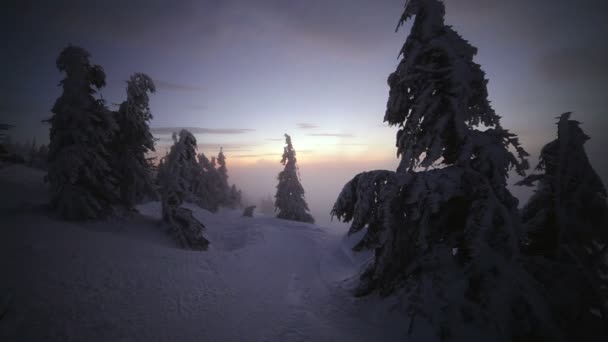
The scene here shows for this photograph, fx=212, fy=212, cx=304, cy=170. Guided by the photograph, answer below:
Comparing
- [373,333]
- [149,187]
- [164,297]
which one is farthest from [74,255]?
[373,333]

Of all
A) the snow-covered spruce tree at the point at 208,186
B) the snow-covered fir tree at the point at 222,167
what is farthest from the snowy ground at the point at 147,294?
the snow-covered fir tree at the point at 222,167

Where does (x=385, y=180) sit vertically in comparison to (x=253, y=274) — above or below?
above

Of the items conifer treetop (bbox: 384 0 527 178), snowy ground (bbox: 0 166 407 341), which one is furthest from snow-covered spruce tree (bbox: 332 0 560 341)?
snowy ground (bbox: 0 166 407 341)

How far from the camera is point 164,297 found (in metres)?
6.46

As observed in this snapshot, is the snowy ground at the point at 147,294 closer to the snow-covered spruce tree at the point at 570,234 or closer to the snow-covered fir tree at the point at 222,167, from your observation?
the snow-covered spruce tree at the point at 570,234

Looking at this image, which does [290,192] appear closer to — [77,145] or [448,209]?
[77,145]

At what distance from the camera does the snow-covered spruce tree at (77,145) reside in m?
10.0

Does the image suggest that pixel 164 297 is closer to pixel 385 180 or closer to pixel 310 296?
pixel 310 296

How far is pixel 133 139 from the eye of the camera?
13.2 m

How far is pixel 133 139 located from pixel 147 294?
10675 millimetres

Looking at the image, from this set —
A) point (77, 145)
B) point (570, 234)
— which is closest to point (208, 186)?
point (77, 145)

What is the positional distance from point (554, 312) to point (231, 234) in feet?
59.9

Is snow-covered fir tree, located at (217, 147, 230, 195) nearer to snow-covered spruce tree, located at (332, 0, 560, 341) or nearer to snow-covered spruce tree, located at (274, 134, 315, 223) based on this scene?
snow-covered spruce tree, located at (274, 134, 315, 223)

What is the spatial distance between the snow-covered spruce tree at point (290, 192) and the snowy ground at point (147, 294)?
18.4m
